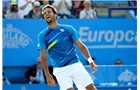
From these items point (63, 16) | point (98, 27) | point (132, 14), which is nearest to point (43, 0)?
point (63, 16)

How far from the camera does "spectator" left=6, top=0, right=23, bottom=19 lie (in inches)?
532

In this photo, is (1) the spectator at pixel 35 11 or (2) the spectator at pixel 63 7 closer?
(1) the spectator at pixel 35 11

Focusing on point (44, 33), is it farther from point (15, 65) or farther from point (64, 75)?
point (15, 65)

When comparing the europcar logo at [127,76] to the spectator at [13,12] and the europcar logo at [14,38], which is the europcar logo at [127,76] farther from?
the spectator at [13,12]

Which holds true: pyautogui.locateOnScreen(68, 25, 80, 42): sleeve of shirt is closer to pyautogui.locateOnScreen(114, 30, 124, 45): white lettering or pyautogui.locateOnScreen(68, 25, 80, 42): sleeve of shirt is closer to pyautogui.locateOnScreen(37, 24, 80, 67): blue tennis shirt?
pyautogui.locateOnScreen(37, 24, 80, 67): blue tennis shirt

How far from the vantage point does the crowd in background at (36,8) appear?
13.6 metres

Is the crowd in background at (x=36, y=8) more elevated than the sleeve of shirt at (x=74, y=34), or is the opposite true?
the crowd in background at (x=36, y=8)

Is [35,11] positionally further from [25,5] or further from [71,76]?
[71,76]

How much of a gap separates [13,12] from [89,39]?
2195mm

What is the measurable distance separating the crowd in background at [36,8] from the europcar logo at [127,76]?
2187mm

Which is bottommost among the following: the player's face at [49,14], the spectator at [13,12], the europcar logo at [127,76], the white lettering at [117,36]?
the europcar logo at [127,76]

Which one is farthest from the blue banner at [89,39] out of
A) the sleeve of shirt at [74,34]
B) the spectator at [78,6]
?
the sleeve of shirt at [74,34]

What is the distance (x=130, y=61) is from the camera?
46.4ft

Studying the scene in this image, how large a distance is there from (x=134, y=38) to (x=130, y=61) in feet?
2.15
